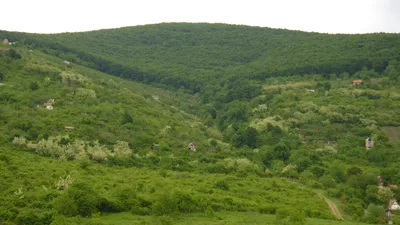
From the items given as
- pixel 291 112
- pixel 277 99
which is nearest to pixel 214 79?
pixel 277 99

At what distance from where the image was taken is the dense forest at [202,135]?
114 ft

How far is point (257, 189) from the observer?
4422cm

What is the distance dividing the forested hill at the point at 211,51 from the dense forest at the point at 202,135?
537 mm

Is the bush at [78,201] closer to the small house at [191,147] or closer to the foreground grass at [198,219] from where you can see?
the foreground grass at [198,219]

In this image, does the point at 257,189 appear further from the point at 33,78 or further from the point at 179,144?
the point at 33,78

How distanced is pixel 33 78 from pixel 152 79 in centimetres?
4749

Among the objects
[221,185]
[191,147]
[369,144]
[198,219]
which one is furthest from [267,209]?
[369,144]

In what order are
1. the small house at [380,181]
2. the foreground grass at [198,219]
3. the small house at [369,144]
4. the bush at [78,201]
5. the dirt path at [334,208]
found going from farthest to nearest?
the small house at [369,144]
the small house at [380,181]
the dirt path at [334,208]
the foreground grass at [198,219]
the bush at [78,201]

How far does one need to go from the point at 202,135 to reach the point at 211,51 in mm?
72197

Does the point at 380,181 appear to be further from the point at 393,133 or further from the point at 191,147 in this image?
the point at 191,147

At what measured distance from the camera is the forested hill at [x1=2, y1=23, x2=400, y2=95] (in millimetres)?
108562

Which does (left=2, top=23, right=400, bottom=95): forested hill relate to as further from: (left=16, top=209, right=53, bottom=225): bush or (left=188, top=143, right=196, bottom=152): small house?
(left=16, top=209, right=53, bottom=225): bush

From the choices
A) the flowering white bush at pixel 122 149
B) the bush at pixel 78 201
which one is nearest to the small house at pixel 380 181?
the flowering white bush at pixel 122 149

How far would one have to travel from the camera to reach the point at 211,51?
5472 inches
